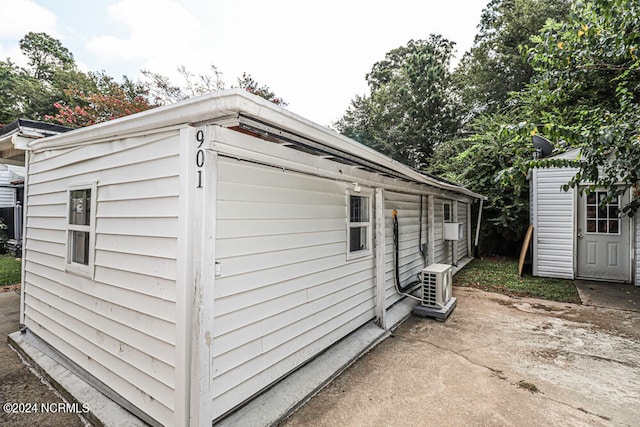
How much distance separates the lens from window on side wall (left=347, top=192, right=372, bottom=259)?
3628 mm

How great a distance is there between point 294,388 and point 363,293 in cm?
163

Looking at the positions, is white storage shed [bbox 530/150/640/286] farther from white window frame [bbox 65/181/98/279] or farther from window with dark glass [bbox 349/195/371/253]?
white window frame [bbox 65/181/98/279]

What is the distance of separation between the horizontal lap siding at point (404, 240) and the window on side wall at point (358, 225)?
1.85 ft

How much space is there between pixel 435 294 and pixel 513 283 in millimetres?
3288

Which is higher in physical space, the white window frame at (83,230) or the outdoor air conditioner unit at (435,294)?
the white window frame at (83,230)

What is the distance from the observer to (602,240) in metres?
6.55

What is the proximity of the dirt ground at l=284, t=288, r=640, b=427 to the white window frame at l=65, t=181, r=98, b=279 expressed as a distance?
7.15ft

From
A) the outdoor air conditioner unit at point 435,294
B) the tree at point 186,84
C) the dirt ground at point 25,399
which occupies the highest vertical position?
the tree at point 186,84

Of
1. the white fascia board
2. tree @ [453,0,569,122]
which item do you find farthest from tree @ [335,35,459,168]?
the white fascia board

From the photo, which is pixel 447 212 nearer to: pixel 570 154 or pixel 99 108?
pixel 570 154

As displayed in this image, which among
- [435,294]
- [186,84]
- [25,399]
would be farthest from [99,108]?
[435,294]

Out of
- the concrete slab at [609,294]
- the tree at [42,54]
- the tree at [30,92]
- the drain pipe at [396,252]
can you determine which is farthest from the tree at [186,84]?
the tree at [42,54]

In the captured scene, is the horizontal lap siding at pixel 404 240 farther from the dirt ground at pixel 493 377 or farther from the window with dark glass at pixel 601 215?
the window with dark glass at pixel 601 215

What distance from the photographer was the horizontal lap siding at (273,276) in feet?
6.75
